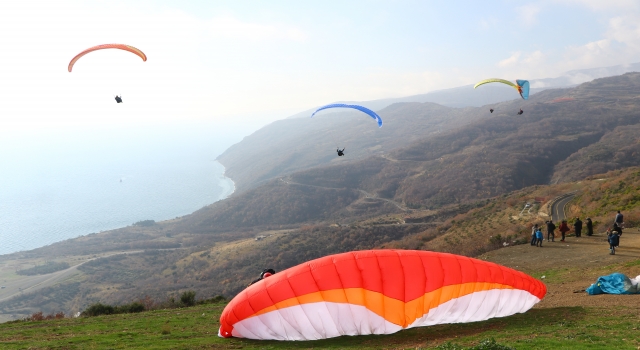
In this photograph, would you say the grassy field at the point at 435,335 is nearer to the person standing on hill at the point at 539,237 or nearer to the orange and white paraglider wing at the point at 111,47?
the person standing on hill at the point at 539,237

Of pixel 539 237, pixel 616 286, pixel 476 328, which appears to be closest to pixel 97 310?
pixel 476 328

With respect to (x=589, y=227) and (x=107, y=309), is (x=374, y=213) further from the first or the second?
(x=107, y=309)

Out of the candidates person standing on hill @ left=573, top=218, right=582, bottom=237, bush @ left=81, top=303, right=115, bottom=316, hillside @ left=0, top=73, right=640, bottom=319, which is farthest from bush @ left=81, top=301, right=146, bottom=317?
person standing on hill @ left=573, top=218, right=582, bottom=237

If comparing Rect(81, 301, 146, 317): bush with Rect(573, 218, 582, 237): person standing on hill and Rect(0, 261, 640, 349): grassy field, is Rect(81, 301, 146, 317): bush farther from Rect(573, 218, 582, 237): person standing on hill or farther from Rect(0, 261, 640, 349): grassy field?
Rect(573, 218, 582, 237): person standing on hill

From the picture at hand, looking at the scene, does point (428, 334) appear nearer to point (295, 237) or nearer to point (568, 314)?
point (568, 314)

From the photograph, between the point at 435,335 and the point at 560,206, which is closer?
the point at 435,335
